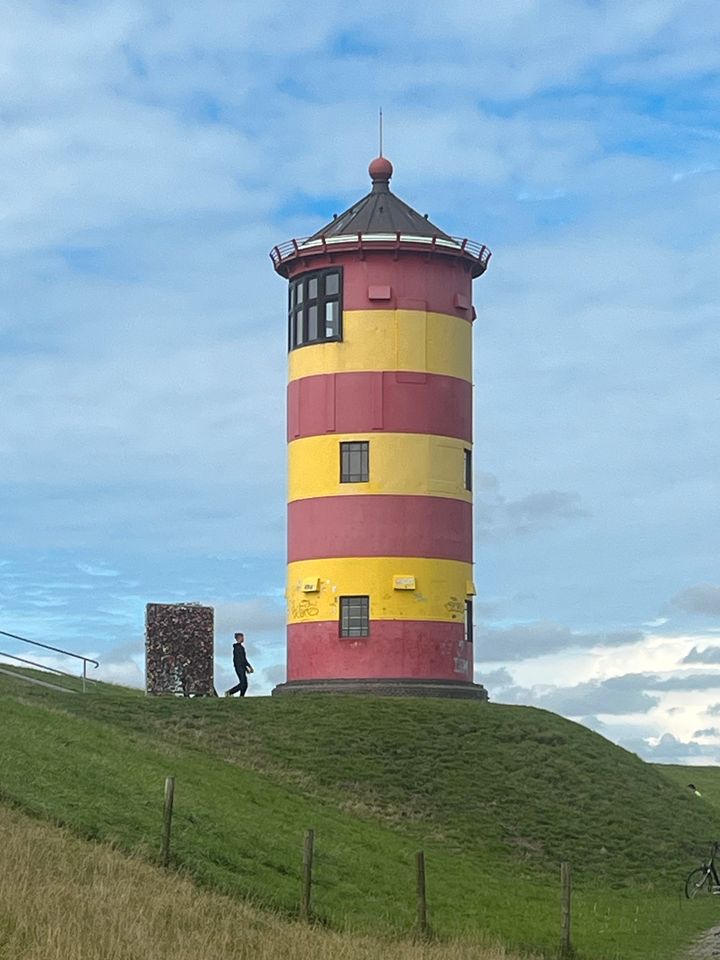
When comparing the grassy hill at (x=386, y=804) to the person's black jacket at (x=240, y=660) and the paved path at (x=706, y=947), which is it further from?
the person's black jacket at (x=240, y=660)

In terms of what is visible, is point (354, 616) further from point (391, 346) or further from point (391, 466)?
point (391, 346)

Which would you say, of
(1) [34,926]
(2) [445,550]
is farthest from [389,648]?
(1) [34,926]

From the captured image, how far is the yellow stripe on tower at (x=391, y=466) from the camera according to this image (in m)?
41.2

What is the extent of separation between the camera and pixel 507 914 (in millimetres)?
26750

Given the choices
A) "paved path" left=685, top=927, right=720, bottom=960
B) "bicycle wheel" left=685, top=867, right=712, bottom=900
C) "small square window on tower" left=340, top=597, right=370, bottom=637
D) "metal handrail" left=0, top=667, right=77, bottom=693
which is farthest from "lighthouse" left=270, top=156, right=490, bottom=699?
"paved path" left=685, top=927, right=720, bottom=960

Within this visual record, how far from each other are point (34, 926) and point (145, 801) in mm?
9481

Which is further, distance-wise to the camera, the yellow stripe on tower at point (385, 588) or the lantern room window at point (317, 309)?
the lantern room window at point (317, 309)

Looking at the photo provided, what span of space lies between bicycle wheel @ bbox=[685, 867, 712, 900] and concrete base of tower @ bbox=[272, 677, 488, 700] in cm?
951

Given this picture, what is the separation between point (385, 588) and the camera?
1608 inches

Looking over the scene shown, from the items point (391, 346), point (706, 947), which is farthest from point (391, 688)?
point (706, 947)

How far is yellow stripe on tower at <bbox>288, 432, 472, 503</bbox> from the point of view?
41156mm

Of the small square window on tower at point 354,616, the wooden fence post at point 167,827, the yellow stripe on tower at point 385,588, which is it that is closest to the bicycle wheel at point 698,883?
the yellow stripe on tower at point 385,588

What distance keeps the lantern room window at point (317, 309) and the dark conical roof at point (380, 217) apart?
110 centimetres

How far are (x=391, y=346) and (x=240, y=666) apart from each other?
29.7ft
